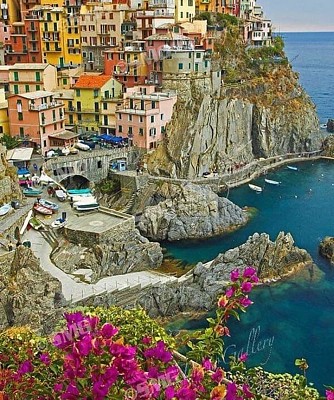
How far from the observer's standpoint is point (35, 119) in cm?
5444

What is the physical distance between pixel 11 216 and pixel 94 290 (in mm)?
9395

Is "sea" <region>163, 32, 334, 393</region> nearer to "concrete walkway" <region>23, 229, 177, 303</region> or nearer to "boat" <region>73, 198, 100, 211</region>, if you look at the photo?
"concrete walkway" <region>23, 229, 177, 303</region>

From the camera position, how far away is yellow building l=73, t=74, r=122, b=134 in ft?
200

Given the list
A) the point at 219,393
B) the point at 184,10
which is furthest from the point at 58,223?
the point at 184,10

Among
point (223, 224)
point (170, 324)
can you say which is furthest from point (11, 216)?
point (223, 224)

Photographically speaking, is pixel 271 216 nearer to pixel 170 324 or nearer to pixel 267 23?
pixel 170 324

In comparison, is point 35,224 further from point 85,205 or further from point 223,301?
point 223,301

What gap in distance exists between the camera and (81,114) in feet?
203

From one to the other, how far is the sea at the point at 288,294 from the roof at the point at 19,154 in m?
15.8

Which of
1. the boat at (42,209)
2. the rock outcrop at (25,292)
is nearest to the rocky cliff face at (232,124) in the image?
the boat at (42,209)

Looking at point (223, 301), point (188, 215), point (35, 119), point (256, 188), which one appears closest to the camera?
point (223, 301)

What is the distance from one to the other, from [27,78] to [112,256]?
3146 cm

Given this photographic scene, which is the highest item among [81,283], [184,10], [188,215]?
[184,10]

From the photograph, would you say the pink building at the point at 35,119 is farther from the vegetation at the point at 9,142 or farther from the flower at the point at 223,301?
the flower at the point at 223,301
